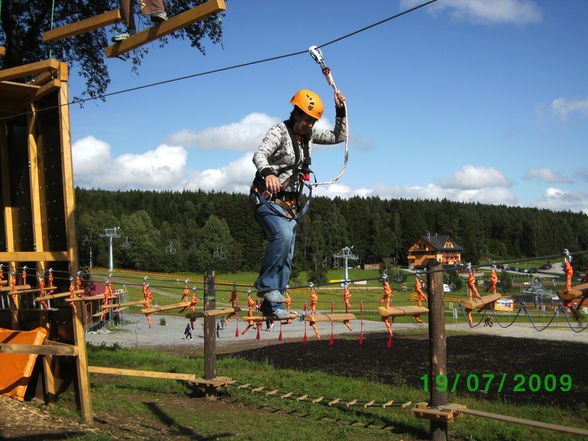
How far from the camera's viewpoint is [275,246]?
18.9ft

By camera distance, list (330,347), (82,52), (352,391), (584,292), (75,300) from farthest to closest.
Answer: (330,347), (82,52), (352,391), (75,300), (584,292)

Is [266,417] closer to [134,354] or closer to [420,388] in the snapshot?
[420,388]

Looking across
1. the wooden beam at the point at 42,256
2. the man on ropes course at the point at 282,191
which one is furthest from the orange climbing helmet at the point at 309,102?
the wooden beam at the point at 42,256

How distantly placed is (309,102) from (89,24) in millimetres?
2818

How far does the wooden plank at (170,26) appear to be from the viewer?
532 cm

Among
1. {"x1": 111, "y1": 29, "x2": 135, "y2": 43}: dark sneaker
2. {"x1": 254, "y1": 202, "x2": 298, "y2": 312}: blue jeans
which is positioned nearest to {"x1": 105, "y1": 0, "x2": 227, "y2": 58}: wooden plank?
{"x1": 111, "y1": 29, "x2": 135, "y2": 43}: dark sneaker

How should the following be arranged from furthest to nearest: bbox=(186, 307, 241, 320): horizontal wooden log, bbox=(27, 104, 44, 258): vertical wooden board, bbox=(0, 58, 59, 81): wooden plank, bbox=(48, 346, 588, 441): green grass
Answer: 1. bbox=(27, 104, 44, 258): vertical wooden board
2. bbox=(48, 346, 588, 441): green grass
3. bbox=(0, 58, 59, 81): wooden plank
4. bbox=(186, 307, 241, 320): horizontal wooden log

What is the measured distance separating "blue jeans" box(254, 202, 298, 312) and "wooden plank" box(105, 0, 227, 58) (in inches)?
76.3

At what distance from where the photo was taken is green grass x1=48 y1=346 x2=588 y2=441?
9672 millimetres

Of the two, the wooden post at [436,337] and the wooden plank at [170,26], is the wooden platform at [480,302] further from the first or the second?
the wooden plank at [170,26]

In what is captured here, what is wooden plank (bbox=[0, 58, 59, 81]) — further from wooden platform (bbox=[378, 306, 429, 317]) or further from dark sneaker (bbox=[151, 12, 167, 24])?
wooden platform (bbox=[378, 306, 429, 317])

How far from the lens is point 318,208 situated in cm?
9619

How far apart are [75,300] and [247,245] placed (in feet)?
254

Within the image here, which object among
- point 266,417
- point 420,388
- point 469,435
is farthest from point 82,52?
point 469,435
